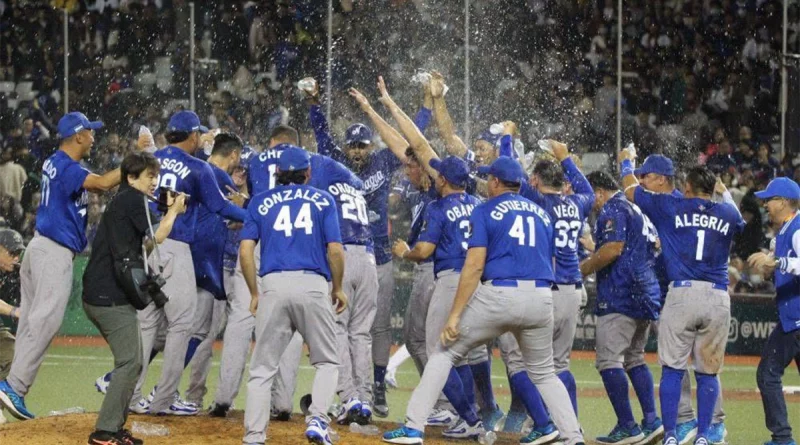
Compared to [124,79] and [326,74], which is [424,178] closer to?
[326,74]

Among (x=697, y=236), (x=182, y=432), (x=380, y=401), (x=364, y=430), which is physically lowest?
(x=380, y=401)

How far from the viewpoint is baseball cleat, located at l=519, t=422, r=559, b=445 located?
9.48 m

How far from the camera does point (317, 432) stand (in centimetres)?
852

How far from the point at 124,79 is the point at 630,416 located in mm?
13318

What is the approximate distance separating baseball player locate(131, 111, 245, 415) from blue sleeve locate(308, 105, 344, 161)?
140cm

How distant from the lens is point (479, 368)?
1055cm

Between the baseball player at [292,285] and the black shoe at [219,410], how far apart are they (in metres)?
1.61

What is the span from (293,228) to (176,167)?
1.61 meters

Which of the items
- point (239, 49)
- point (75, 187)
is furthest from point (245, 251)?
point (239, 49)

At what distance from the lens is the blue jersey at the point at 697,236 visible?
9930 mm

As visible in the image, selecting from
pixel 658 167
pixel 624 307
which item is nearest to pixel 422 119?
pixel 658 167

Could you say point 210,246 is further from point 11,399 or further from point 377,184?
Answer: point 11,399

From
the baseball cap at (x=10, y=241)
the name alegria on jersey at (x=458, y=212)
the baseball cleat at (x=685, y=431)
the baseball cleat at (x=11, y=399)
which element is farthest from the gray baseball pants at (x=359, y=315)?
the baseball cap at (x=10, y=241)

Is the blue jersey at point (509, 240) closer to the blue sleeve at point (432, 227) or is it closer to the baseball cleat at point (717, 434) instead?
the blue sleeve at point (432, 227)
